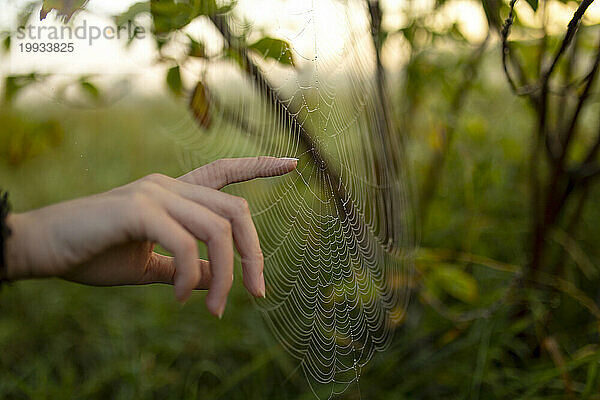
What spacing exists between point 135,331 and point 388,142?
803 mm

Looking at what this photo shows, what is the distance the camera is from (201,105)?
929 millimetres

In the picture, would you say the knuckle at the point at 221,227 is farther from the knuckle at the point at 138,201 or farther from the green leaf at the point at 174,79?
the green leaf at the point at 174,79

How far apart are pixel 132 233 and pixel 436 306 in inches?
46.2

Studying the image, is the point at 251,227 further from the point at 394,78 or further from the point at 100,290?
the point at 100,290

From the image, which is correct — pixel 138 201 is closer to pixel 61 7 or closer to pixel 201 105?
pixel 61 7

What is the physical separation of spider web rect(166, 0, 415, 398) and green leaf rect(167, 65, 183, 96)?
40mm

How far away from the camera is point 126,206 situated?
444mm

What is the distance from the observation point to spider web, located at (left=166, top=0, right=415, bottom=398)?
965mm

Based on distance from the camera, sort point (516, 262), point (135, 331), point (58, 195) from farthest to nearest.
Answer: point (516, 262) < point (135, 331) < point (58, 195)

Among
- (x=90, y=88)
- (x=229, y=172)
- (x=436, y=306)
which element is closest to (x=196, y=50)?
(x=90, y=88)

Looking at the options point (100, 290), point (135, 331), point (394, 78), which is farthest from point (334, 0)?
point (100, 290)

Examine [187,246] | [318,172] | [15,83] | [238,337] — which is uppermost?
[15,83]

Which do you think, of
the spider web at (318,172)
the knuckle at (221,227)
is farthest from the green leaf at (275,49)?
the knuckle at (221,227)

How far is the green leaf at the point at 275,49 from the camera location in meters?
0.84
